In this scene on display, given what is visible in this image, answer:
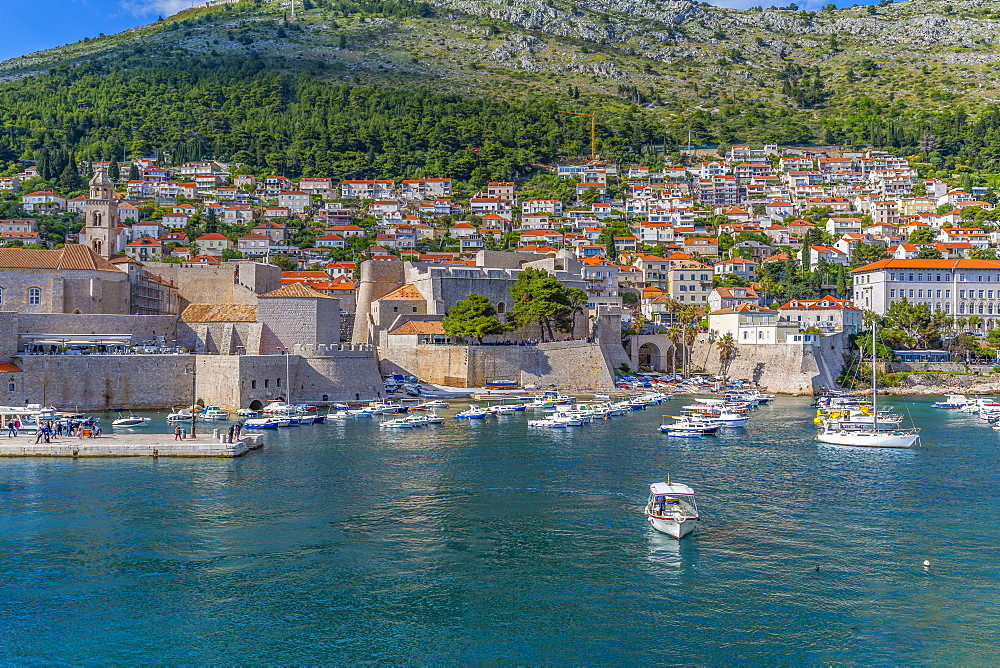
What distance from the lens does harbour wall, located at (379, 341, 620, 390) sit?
4275 cm

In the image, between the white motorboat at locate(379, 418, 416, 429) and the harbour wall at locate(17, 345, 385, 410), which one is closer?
the white motorboat at locate(379, 418, 416, 429)

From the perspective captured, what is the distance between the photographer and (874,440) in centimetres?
3002

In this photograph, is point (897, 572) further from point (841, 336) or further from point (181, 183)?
point (181, 183)

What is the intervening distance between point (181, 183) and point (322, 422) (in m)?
67.3

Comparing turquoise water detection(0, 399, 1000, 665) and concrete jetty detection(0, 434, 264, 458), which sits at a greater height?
concrete jetty detection(0, 434, 264, 458)

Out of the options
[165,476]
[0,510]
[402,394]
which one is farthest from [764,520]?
[402,394]

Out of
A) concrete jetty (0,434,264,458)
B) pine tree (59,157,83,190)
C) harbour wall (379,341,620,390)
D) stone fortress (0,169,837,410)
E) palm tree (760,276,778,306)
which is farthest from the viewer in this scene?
pine tree (59,157,83,190)

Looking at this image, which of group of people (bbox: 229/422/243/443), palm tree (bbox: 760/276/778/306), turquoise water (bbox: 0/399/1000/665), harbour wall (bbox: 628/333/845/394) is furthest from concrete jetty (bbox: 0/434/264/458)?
palm tree (bbox: 760/276/778/306)

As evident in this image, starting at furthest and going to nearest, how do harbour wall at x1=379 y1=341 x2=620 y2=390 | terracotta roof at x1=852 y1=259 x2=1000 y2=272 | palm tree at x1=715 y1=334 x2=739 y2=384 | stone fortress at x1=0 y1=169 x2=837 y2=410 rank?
1. terracotta roof at x1=852 y1=259 x2=1000 y2=272
2. palm tree at x1=715 y1=334 x2=739 y2=384
3. harbour wall at x1=379 y1=341 x2=620 y2=390
4. stone fortress at x1=0 y1=169 x2=837 y2=410

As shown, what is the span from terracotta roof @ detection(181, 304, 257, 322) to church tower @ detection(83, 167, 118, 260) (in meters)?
8.60

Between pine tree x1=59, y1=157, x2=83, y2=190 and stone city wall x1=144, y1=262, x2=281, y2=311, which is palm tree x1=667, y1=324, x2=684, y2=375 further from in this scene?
pine tree x1=59, y1=157, x2=83, y2=190

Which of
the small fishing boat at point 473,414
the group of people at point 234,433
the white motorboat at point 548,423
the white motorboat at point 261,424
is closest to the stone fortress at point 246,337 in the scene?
the white motorboat at point 261,424

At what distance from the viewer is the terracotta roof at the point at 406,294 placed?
1816 inches

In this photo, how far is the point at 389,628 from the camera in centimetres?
1327
